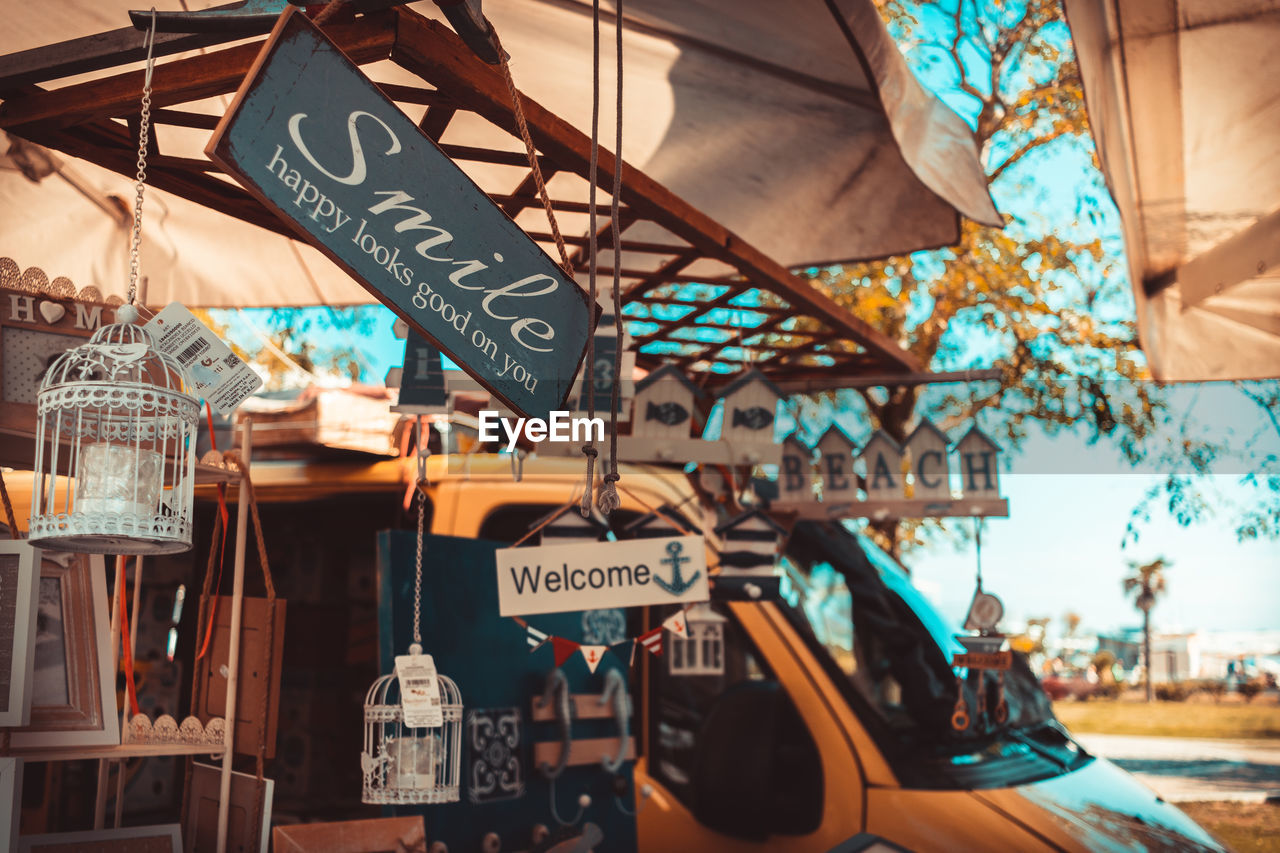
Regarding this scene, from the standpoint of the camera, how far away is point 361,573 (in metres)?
5.01

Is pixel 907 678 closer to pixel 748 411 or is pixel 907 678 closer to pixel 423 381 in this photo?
pixel 748 411

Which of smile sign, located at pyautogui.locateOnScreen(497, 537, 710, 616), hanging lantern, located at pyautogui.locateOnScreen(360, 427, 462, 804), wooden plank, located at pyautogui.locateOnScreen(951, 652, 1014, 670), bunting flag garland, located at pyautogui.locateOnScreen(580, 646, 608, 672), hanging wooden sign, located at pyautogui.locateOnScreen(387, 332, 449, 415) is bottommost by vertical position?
hanging lantern, located at pyautogui.locateOnScreen(360, 427, 462, 804)

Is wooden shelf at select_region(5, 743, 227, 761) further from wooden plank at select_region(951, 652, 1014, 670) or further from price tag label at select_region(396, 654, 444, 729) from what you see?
wooden plank at select_region(951, 652, 1014, 670)

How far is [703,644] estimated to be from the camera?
13.7ft

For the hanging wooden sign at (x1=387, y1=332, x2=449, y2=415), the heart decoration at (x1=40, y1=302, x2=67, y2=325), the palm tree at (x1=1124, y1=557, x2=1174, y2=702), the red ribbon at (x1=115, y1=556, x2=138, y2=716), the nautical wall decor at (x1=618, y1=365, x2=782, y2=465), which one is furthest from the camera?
the palm tree at (x1=1124, y1=557, x2=1174, y2=702)

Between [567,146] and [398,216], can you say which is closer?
[398,216]

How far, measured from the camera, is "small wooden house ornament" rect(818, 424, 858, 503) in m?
4.35

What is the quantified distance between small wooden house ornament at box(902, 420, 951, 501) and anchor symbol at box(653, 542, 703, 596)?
1421 millimetres

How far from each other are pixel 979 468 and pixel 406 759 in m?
2.51

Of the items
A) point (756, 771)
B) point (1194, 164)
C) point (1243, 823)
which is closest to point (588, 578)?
point (756, 771)

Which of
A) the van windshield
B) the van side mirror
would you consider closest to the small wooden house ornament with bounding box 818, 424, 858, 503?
the van windshield

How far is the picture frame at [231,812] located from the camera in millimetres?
2762

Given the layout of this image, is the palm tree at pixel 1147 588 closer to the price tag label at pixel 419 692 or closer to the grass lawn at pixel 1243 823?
the grass lawn at pixel 1243 823

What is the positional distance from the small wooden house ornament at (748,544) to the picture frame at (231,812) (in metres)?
1.77
